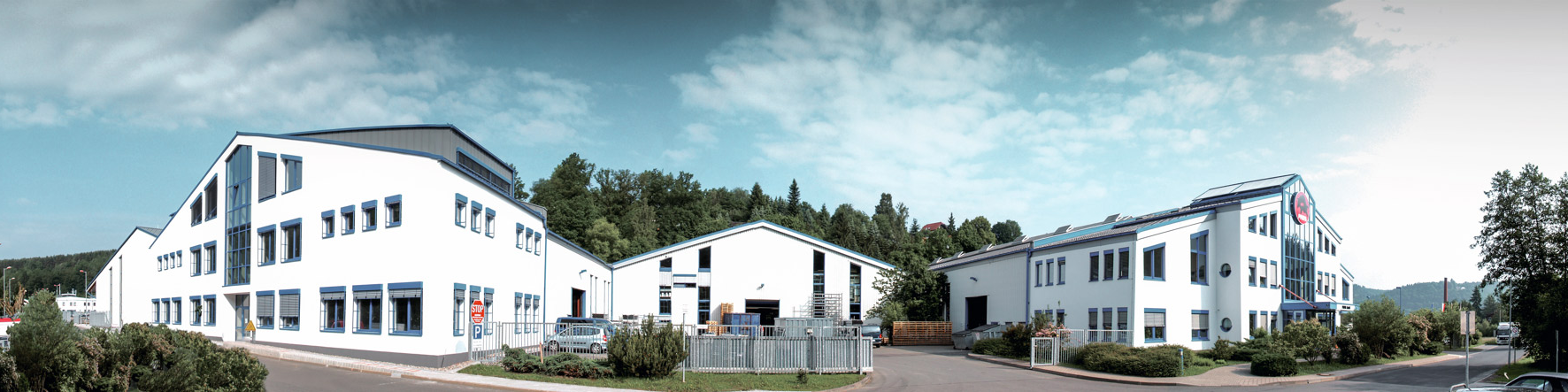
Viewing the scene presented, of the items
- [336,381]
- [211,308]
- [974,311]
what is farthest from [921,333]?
[211,308]

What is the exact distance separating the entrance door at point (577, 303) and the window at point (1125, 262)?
27.3 metres

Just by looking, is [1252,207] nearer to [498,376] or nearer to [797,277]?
[797,277]

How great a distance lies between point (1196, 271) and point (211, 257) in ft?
146

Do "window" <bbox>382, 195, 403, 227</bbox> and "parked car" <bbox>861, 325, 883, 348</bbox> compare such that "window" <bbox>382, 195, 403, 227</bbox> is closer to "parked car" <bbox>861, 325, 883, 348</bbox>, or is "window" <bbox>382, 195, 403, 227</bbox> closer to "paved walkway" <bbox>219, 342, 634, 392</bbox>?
"paved walkway" <bbox>219, 342, 634, 392</bbox>

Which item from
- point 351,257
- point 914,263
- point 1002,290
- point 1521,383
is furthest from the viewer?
point 914,263

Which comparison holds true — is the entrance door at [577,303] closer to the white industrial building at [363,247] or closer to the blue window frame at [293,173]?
the white industrial building at [363,247]

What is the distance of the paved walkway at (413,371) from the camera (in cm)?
2316

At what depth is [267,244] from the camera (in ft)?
119

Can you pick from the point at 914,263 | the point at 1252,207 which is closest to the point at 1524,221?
the point at 1252,207

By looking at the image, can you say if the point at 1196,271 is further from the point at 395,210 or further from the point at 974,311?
the point at 395,210

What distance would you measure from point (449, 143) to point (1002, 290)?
28778 millimetres

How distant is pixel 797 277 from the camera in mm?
57219

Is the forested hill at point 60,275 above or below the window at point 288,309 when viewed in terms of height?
below

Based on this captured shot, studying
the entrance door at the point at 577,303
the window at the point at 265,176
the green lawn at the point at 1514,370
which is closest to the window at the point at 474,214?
the window at the point at 265,176
